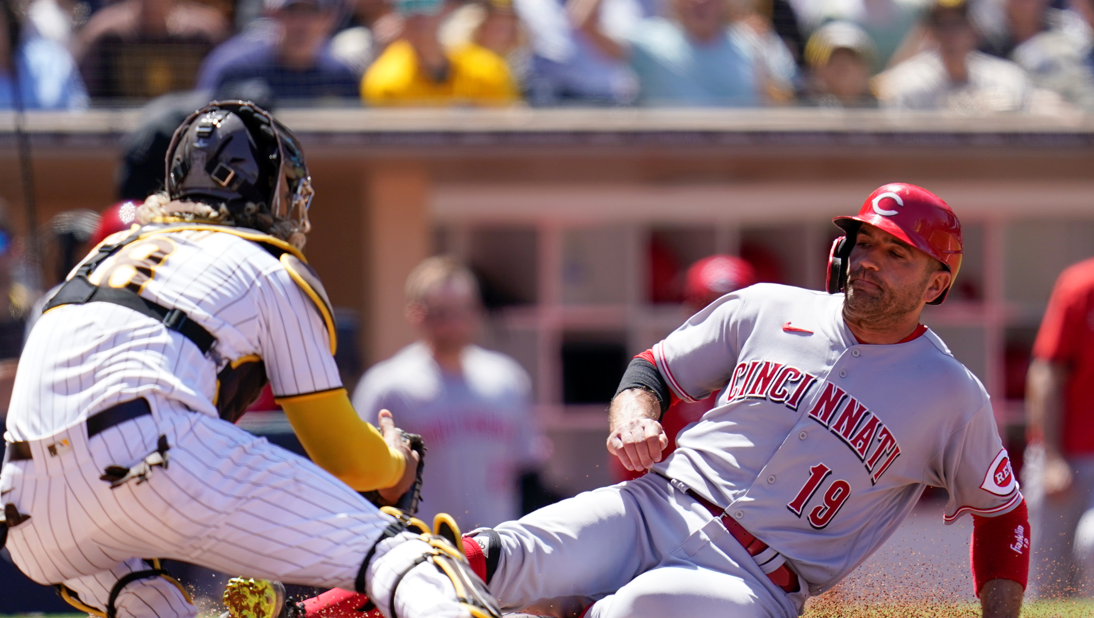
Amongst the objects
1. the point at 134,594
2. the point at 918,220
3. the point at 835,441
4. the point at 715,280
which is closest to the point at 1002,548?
the point at 835,441

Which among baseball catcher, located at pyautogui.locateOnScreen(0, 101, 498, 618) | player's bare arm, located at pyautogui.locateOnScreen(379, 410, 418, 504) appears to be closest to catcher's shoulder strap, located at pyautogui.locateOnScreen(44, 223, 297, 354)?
baseball catcher, located at pyautogui.locateOnScreen(0, 101, 498, 618)

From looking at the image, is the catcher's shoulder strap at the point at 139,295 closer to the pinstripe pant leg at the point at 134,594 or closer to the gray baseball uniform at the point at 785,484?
the pinstripe pant leg at the point at 134,594

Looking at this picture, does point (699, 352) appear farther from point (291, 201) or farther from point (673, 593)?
point (291, 201)

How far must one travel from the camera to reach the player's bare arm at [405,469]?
333cm

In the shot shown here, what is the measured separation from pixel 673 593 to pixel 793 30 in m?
6.87

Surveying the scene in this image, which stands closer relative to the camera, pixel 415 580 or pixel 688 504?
pixel 415 580

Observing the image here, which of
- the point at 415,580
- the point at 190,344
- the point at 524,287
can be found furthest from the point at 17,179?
the point at 415,580

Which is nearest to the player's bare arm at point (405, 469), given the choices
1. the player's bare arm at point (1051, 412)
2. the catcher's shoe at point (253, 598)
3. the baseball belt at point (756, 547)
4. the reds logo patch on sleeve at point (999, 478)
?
the catcher's shoe at point (253, 598)

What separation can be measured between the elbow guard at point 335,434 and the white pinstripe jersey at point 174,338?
42 millimetres

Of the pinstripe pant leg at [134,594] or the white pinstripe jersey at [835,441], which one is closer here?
the pinstripe pant leg at [134,594]

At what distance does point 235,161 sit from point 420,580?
3.94 ft

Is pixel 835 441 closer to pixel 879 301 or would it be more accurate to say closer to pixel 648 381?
pixel 879 301

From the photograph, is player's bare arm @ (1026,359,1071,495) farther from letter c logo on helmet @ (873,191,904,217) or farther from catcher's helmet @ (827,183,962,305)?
letter c logo on helmet @ (873,191,904,217)

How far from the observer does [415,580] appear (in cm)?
263
